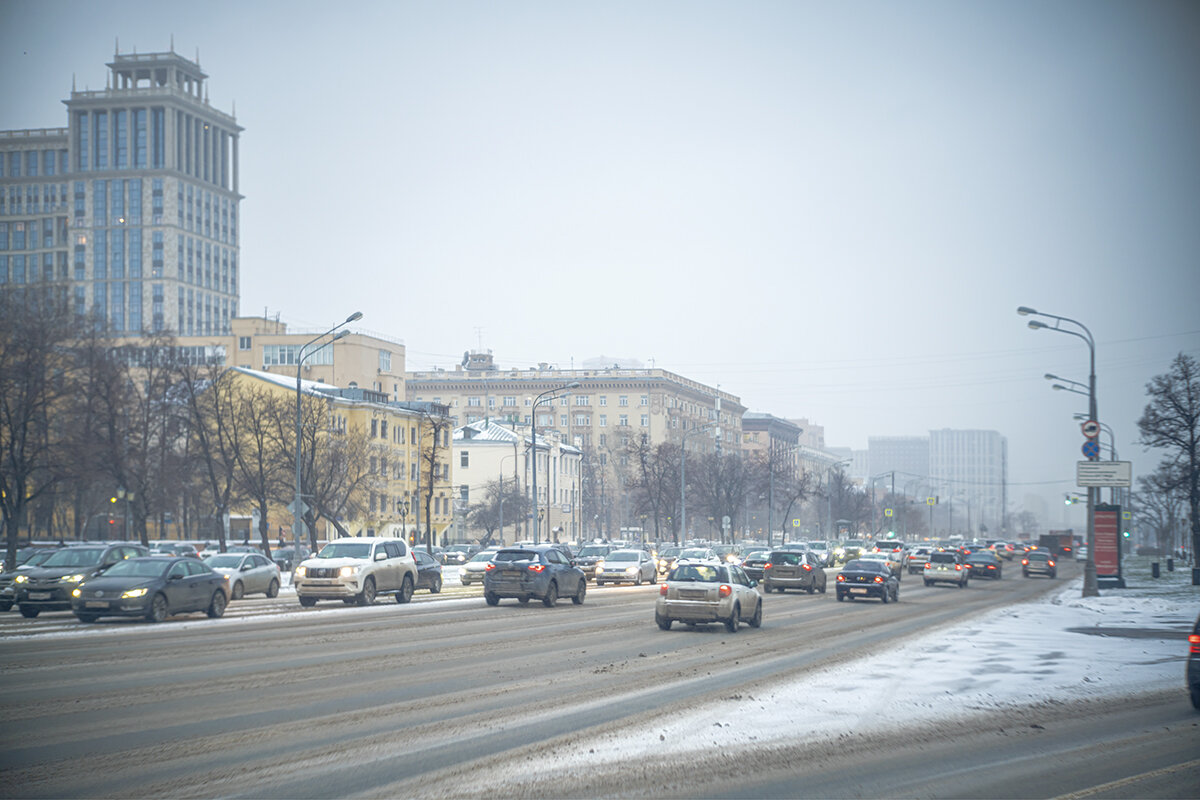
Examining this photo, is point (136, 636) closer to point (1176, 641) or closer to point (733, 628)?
point (733, 628)

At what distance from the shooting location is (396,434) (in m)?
102

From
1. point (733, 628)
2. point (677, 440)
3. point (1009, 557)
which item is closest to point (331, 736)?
point (733, 628)

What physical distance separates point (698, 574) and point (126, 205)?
17175cm

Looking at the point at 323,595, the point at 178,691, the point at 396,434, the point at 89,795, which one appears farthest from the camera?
the point at 396,434

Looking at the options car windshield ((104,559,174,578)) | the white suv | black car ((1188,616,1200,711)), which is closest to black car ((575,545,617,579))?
the white suv

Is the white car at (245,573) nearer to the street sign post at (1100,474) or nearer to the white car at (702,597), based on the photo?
the white car at (702,597)

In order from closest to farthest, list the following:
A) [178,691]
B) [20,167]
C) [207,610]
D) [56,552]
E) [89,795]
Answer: [89,795]
[178,691]
[207,610]
[56,552]
[20,167]

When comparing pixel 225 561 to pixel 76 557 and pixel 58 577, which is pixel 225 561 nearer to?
pixel 76 557

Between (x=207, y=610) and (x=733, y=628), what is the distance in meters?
12.8

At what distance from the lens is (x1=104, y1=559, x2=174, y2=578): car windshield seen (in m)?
26.3

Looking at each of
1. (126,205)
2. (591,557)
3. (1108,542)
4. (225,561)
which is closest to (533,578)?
(225,561)

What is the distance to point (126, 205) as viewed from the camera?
6954 inches

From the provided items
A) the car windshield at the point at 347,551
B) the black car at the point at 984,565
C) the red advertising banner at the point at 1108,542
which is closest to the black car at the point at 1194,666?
the car windshield at the point at 347,551

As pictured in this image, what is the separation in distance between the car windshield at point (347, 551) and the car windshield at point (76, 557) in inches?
237
